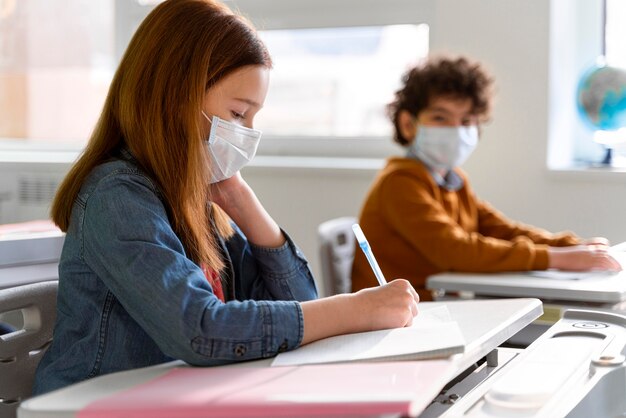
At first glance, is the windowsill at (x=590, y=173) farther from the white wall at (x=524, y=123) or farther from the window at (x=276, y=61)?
the window at (x=276, y=61)

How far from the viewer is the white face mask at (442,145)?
264 centimetres

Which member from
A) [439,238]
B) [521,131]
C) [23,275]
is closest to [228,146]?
[23,275]

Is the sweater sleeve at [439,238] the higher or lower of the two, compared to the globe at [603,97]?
lower

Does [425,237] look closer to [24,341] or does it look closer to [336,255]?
[336,255]

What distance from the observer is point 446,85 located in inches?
105

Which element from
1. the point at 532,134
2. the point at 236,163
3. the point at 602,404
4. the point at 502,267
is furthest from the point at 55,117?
the point at 602,404

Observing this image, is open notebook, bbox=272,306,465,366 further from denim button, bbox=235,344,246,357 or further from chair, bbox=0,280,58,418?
chair, bbox=0,280,58,418

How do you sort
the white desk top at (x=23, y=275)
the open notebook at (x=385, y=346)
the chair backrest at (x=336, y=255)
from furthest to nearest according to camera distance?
the chair backrest at (x=336, y=255) → the white desk top at (x=23, y=275) → the open notebook at (x=385, y=346)

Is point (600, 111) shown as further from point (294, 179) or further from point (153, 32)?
point (153, 32)

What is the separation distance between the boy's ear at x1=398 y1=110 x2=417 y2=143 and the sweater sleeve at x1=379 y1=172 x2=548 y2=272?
23 cm

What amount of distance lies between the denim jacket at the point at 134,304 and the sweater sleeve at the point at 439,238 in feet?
3.87

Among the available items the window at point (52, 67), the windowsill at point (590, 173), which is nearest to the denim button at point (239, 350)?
the windowsill at point (590, 173)

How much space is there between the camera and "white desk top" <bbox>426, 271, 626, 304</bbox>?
192 centimetres

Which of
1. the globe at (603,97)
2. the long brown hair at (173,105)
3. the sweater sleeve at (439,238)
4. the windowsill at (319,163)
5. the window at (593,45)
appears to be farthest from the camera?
the windowsill at (319,163)
